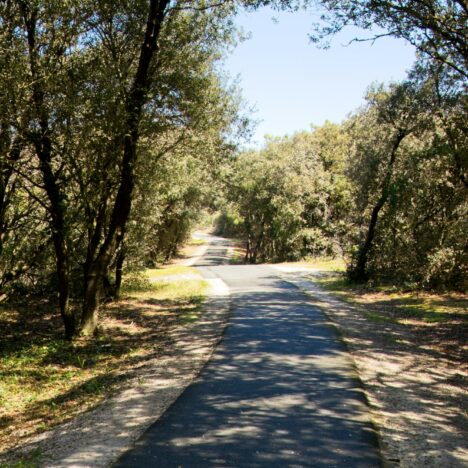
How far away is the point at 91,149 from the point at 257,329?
6892mm

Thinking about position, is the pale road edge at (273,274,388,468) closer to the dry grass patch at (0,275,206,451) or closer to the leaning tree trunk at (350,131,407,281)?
the leaning tree trunk at (350,131,407,281)

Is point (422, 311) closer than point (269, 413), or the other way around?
point (269, 413)

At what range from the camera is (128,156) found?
41.8 ft

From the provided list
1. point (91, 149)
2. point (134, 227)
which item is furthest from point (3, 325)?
point (91, 149)

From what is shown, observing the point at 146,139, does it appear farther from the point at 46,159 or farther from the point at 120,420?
the point at 120,420

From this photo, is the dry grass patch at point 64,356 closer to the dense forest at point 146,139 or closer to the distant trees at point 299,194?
the dense forest at point 146,139

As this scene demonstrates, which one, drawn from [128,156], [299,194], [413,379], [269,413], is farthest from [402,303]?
[299,194]

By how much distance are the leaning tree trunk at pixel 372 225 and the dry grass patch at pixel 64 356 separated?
9.39 metres

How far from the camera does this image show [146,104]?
13188 millimetres

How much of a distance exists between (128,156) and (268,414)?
827cm

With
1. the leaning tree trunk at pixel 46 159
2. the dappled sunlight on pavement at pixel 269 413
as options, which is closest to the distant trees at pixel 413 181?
the leaning tree trunk at pixel 46 159

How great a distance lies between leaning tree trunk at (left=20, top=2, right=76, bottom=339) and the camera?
10.6m

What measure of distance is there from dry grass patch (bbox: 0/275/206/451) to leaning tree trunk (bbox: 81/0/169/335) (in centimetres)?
122

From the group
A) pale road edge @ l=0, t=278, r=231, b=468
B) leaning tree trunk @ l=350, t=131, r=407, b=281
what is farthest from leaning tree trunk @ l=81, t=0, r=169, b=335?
leaning tree trunk @ l=350, t=131, r=407, b=281
